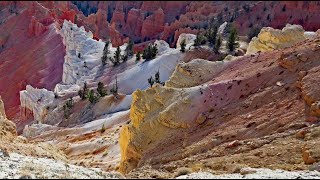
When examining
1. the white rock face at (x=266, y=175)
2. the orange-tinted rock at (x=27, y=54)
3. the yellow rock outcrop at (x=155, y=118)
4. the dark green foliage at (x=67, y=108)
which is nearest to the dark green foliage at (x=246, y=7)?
the orange-tinted rock at (x=27, y=54)

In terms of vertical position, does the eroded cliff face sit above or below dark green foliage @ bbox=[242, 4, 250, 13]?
above

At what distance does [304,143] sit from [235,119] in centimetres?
513

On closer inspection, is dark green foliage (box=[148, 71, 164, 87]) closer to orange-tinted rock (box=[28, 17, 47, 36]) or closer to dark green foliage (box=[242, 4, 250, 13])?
orange-tinted rock (box=[28, 17, 47, 36])

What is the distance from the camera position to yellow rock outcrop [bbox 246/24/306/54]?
132 feet

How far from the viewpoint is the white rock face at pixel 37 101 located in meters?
56.5

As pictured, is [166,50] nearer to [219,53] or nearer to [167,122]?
[219,53]

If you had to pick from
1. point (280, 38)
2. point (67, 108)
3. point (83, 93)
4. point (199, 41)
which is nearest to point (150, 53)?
point (199, 41)

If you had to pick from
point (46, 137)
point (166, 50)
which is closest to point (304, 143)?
point (46, 137)

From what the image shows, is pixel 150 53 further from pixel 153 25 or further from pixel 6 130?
pixel 153 25

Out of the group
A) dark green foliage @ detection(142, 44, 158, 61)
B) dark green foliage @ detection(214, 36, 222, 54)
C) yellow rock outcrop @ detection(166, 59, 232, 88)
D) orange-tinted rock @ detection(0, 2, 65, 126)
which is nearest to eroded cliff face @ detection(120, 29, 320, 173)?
yellow rock outcrop @ detection(166, 59, 232, 88)

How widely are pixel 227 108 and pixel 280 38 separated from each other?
71.5ft

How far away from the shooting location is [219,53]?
2338 inches

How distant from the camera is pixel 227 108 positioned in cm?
2195

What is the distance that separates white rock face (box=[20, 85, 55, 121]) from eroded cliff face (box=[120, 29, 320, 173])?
32.3 m
